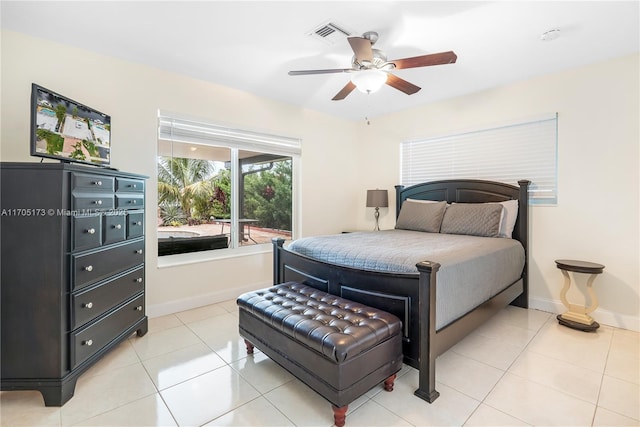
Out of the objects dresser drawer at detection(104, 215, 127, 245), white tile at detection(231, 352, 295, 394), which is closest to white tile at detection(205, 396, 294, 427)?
white tile at detection(231, 352, 295, 394)

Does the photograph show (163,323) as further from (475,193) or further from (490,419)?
(475,193)

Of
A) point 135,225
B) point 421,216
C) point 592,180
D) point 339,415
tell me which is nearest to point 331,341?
Result: point 339,415

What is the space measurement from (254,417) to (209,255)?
2.25 metres

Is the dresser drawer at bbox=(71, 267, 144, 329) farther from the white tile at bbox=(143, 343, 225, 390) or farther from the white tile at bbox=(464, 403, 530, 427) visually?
the white tile at bbox=(464, 403, 530, 427)

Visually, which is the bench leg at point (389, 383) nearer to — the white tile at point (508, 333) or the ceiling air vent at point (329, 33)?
the white tile at point (508, 333)

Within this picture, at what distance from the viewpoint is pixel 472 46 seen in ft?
8.49

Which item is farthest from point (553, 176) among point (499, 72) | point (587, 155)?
point (499, 72)

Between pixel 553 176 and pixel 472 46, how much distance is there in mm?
1716

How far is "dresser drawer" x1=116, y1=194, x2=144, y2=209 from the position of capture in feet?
7.46

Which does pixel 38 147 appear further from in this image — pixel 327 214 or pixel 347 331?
pixel 327 214

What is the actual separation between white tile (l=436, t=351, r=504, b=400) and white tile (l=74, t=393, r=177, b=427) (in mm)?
1711

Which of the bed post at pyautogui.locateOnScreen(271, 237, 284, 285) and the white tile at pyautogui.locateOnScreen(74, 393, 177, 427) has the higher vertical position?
the bed post at pyautogui.locateOnScreen(271, 237, 284, 285)

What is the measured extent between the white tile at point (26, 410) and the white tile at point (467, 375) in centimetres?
231

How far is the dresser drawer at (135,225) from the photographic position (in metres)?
2.41
